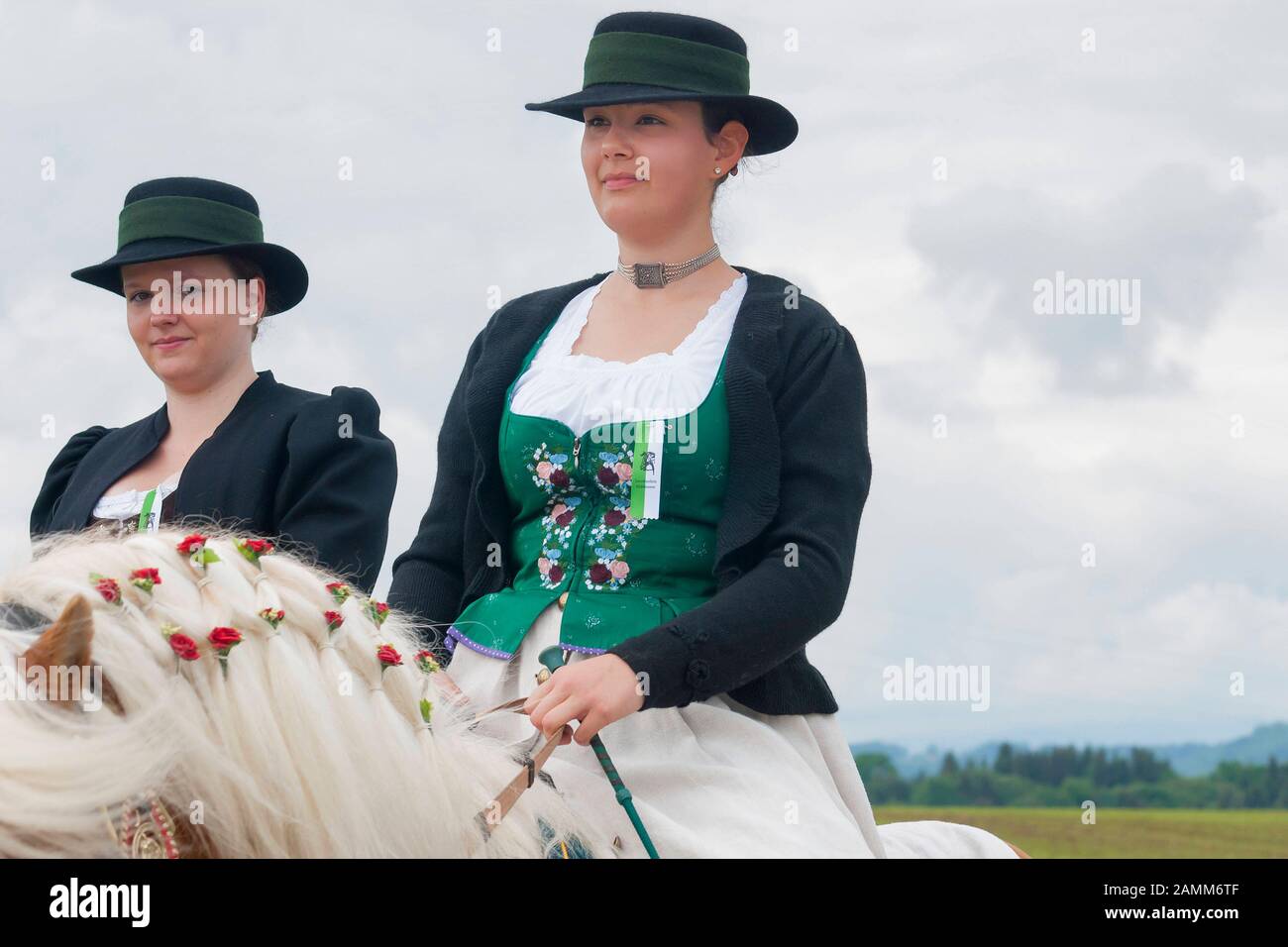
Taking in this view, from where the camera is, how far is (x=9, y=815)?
1790 mm

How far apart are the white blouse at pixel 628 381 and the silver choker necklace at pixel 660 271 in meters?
0.09

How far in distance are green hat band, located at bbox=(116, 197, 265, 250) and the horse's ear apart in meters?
2.46

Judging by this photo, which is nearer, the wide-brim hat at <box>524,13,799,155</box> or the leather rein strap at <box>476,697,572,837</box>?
→ the leather rein strap at <box>476,697,572,837</box>

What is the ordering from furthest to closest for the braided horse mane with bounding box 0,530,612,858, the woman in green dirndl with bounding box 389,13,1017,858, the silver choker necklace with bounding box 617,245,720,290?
the silver choker necklace with bounding box 617,245,720,290 < the woman in green dirndl with bounding box 389,13,1017,858 < the braided horse mane with bounding box 0,530,612,858

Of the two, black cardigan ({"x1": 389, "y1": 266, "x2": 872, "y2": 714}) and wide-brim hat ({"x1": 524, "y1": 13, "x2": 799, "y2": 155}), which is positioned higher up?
wide-brim hat ({"x1": 524, "y1": 13, "x2": 799, "y2": 155})

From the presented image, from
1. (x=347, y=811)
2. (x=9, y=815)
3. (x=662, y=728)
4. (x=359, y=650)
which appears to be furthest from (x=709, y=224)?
(x=9, y=815)

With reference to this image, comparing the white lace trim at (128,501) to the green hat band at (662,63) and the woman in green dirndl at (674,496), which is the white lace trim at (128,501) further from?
the green hat band at (662,63)

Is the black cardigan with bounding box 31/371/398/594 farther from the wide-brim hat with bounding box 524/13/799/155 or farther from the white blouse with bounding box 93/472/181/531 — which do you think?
the wide-brim hat with bounding box 524/13/799/155

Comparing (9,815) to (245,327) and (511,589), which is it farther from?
(245,327)

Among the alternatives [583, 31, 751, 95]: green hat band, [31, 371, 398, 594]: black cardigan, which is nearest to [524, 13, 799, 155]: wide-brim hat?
[583, 31, 751, 95]: green hat band

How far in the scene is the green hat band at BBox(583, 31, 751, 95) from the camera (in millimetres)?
3145

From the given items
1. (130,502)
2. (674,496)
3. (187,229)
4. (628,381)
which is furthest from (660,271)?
(130,502)

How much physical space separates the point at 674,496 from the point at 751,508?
162 millimetres

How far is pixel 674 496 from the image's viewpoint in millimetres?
3039
